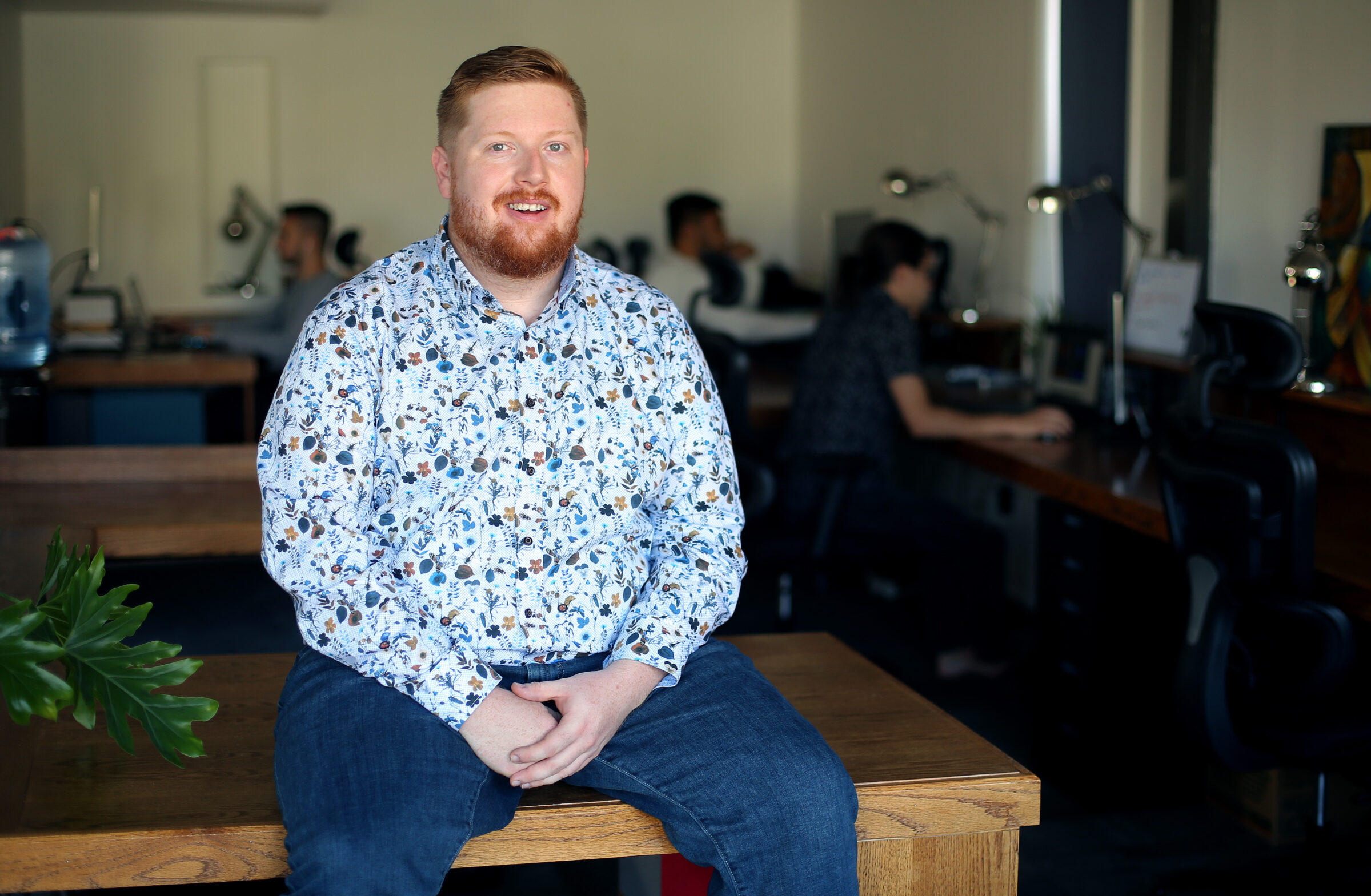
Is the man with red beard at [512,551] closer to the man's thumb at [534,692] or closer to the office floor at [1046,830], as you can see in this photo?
the man's thumb at [534,692]

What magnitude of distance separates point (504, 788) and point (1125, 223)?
3.11m

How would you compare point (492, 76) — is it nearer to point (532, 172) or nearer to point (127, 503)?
point (532, 172)

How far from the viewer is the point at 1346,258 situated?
2916 millimetres

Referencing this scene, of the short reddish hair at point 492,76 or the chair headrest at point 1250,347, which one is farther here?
the chair headrest at point 1250,347

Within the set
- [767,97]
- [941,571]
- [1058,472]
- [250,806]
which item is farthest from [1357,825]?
[767,97]

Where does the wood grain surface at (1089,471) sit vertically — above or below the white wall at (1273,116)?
below

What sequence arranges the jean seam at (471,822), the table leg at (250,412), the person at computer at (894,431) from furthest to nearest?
1. the table leg at (250,412)
2. the person at computer at (894,431)
3. the jean seam at (471,822)

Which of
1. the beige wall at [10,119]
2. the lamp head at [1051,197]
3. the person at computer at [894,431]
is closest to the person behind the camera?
the person at computer at [894,431]

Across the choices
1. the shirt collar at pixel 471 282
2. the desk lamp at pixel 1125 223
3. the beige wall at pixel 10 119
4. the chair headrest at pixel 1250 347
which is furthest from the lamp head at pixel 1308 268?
the beige wall at pixel 10 119

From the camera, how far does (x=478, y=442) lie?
1.52m

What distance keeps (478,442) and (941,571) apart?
2196 millimetres

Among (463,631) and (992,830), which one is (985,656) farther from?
(463,631)

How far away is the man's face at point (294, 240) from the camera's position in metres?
5.32

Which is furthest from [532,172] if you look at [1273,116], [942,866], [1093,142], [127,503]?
[1093,142]
